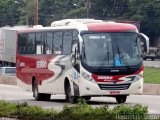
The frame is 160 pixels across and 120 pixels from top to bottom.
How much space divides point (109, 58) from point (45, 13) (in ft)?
263

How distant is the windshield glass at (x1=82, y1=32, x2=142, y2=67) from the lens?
2484 centimetres

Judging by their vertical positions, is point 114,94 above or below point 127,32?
below

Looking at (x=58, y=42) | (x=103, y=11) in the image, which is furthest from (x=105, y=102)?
(x=103, y=11)

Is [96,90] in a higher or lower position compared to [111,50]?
lower

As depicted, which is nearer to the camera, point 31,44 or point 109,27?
point 109,27

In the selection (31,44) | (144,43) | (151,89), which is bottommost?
(151,89)

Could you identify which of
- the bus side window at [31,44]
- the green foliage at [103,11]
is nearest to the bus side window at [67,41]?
the bus side window at [31,44]

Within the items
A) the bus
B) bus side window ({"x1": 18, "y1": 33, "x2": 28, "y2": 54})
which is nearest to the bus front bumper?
the bus

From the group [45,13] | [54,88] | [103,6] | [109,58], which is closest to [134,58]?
[109,58]

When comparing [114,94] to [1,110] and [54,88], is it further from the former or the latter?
[1,110]

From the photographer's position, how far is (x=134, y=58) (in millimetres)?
25219

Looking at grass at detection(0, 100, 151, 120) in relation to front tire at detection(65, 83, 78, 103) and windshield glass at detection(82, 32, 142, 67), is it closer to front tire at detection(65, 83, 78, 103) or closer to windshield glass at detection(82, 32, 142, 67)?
windshield glass at detection(82, 32, 142, 67)

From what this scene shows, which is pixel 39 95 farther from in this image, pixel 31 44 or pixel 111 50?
pixel 111 50

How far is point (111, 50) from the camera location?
Result: 24906 mm
